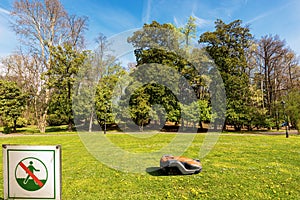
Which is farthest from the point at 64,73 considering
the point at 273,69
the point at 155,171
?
the point at 273,69

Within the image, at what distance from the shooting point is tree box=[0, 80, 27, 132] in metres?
22.3

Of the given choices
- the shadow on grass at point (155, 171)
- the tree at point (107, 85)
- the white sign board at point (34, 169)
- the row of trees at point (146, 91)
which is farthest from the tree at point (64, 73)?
the white sign board at point (34, 169)

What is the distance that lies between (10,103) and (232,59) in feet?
76.3

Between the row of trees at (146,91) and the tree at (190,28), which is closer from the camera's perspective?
the row of trees at (146,91)

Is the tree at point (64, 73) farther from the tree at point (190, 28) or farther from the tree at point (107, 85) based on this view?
the tree at point (190, 28)

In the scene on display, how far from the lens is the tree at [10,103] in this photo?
22297 millimetres

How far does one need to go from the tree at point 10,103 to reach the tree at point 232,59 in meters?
20.4

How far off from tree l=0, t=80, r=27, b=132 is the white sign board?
902 inches

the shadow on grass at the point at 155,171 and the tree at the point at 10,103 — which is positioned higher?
the tree at the point at 10,103

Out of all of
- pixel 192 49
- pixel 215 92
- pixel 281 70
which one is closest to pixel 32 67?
pixel 192 49

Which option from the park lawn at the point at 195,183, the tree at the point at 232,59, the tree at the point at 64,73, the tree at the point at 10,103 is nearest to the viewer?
the park lawn at the point at 195,183

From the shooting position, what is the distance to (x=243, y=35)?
2505 centimetres

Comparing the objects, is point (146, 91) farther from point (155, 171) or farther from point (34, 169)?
point (34, 169)

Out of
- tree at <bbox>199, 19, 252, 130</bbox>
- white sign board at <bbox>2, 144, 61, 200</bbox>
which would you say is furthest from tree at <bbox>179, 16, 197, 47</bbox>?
white sign board at <bbox>2, 144, 61, 200</bbox>
